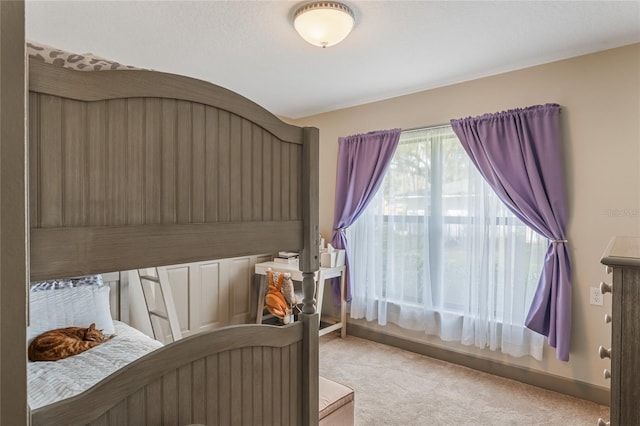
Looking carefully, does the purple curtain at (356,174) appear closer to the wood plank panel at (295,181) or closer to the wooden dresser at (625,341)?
the wood plank panel at (295,181)

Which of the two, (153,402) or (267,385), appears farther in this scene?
(267,385)

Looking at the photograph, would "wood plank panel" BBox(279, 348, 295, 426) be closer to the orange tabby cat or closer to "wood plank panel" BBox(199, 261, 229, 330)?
the orange tabby cat

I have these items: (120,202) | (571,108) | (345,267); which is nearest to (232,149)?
(120,202)

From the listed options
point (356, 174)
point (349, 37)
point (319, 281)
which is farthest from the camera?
point (356, 174)

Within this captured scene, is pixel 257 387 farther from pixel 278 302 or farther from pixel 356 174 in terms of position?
pixel 356 174

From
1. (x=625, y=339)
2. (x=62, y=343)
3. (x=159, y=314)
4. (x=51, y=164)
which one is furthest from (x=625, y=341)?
(x=159, y=314)

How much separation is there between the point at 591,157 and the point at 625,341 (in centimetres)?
209

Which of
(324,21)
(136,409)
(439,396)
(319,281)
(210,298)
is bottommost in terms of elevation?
(439,396)

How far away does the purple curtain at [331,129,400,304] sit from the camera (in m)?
3.68

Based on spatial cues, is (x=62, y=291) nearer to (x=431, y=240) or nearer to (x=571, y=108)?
(x=431, y=240)

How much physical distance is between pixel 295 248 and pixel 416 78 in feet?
8.41

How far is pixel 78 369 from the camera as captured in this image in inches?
72.4

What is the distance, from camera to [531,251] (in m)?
2.85

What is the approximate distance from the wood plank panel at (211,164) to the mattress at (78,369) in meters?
1.22
